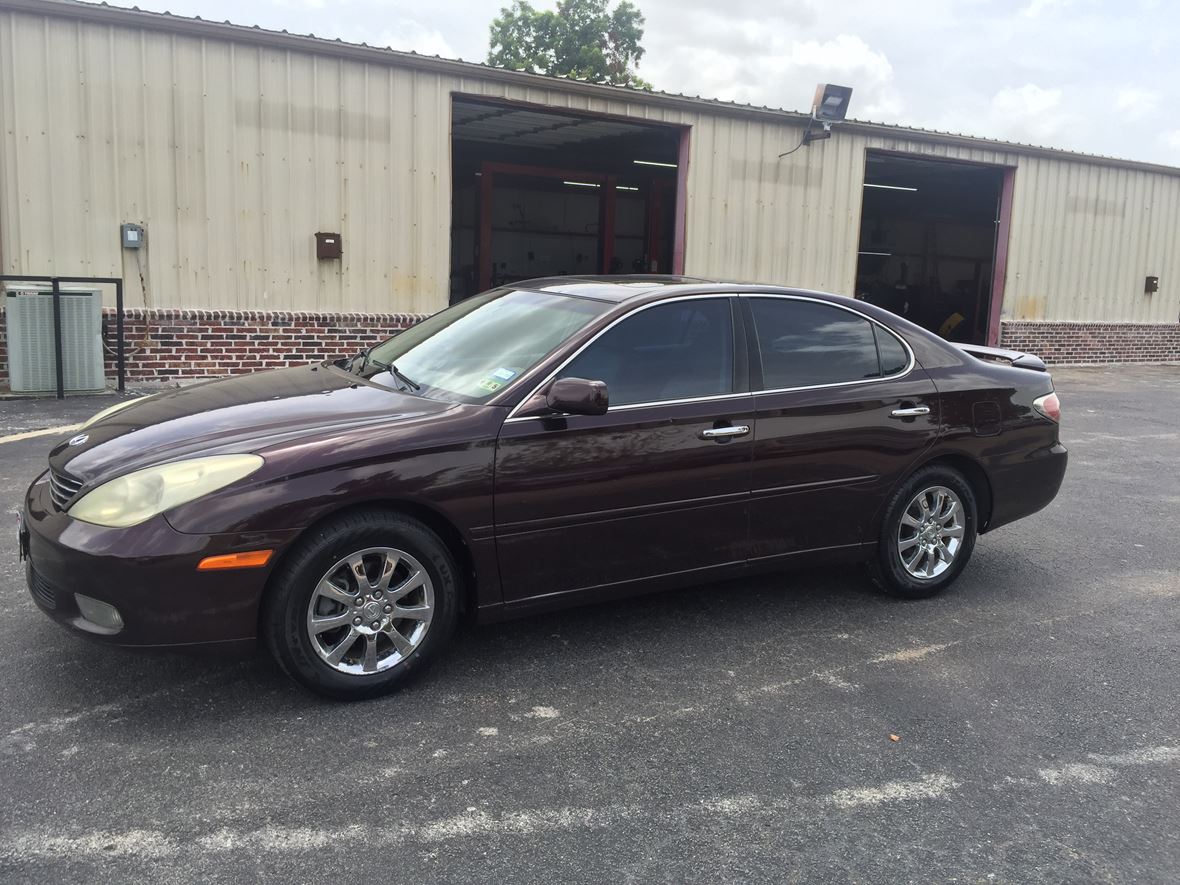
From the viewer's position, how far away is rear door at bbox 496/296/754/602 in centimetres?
368

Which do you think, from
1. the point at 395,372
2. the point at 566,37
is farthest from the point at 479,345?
the point at 566,37

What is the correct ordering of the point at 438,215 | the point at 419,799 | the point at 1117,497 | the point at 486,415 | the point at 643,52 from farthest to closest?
the point at 643,52 → the point at 438,215 → the point at 1117,497 → the point at 486,415 → the point at 419,799

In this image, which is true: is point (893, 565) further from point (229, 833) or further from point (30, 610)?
point (30, 610)

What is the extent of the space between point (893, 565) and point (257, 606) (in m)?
3.01

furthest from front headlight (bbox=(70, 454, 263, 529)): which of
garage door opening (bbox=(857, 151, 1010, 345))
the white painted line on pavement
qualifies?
garage door opening (bbox=(857, 151, 1010, 345))

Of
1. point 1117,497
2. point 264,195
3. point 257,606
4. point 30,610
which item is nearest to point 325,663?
point 257,606

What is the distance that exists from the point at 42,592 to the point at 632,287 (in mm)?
2678

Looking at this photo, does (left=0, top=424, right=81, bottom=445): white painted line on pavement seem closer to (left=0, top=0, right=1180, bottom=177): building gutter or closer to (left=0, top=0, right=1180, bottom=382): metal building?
(left=0, top=0, right=1180, bottom=382): metal building

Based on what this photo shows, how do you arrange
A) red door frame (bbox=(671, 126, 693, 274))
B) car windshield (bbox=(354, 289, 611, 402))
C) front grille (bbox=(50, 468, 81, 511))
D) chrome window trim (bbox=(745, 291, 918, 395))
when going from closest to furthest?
front grille (bbox=(50, 468, 81, 511))
car windshield (bbox=(354, 289, 611, 402))
chrome window trim (bbox=(745, 291, 918, 395))
red door frame (bbox=(671, 126, 693, 274))

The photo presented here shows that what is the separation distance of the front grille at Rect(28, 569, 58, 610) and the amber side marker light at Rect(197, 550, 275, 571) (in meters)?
0.61

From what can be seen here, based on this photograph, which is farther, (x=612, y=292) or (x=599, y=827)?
(x=612, y=292)

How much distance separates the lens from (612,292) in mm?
4324

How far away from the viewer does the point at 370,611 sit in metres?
3.44

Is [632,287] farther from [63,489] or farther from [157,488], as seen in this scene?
[63,489]
